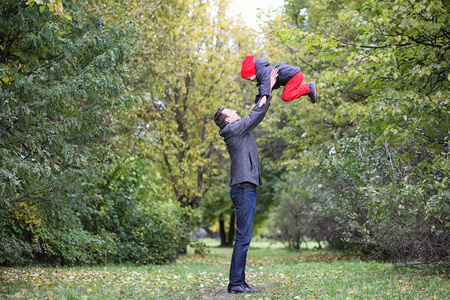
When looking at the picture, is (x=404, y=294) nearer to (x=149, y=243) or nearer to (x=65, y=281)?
(x=65, y=281)

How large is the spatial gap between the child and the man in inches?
3.4

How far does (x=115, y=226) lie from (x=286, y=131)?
6356mm

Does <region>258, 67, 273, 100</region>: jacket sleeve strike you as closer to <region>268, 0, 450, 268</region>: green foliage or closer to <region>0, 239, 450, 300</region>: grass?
<region>268, 0, 450, 268</region>: green foliage

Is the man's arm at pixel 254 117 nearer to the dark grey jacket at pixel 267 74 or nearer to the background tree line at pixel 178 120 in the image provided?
the dark grey jacket at pixel 267 74

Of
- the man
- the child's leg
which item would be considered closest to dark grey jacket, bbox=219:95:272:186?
the man

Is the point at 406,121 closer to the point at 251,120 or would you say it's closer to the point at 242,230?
the point at 251,120

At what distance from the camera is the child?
5375mm

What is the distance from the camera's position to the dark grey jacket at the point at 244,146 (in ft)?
17.6

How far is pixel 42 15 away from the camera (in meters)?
5.50

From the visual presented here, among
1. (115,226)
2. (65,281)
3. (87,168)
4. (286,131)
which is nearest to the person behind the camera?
(87,168)

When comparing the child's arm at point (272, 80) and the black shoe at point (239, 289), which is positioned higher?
the child's arm at point (272, 80)

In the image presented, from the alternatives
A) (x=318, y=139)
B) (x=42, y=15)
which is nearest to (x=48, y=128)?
(x=42, y=15)

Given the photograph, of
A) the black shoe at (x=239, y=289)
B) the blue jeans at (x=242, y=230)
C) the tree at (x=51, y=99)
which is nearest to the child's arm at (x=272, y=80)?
the blue jeans at (x=242, y=230)

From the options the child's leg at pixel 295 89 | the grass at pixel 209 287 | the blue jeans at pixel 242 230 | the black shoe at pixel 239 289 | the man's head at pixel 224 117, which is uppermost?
the child's leg at pixel 295 89
